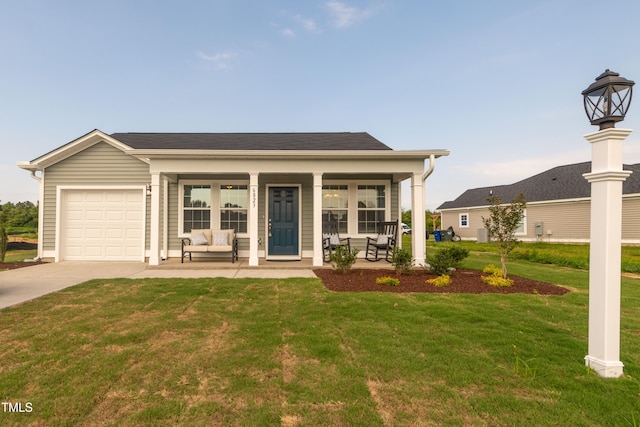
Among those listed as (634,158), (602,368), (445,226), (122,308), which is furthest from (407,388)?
(634,158)

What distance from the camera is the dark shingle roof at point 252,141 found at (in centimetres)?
930

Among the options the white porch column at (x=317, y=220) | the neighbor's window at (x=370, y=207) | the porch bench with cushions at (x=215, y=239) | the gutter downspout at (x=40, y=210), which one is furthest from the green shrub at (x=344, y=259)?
the gutter downspout at (x=40, y=210)

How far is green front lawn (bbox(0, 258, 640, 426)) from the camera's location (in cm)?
188

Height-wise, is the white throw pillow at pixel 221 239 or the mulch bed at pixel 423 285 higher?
the white throw pillow at pixel 221 239

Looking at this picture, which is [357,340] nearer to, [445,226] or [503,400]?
[503,400]

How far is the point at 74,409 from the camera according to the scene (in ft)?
6.19

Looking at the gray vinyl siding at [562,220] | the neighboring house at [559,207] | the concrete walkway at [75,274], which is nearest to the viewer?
the concrete walkway at [75,274]

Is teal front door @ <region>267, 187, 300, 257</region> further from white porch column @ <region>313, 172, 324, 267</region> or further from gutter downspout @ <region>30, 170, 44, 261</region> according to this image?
gutter downspout @ <region>30, 170, 44, 261</region>

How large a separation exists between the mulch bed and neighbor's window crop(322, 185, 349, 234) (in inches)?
108

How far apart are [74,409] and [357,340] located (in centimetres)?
230

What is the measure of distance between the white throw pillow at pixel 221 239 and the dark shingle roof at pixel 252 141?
8.89 ft

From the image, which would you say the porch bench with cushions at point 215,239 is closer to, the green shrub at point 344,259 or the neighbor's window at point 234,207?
the neighbor's window at point 234,207

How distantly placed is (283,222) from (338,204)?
1.85 metres

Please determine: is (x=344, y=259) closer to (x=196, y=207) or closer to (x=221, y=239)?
(x=221, y=239)
